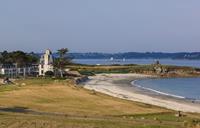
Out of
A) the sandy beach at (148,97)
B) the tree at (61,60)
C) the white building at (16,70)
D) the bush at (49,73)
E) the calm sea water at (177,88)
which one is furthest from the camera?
the tree at (61,60)

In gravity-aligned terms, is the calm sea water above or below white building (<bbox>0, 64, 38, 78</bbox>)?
below

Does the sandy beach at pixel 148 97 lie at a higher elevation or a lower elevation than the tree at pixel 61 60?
lower

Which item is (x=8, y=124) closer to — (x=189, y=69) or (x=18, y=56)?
(x=18, y=56)

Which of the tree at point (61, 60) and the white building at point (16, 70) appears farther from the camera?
the tree at point (61, 60)

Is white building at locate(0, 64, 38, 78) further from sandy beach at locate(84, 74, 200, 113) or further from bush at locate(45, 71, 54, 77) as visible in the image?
sandy beach at locate(84, 74, 200, 113)

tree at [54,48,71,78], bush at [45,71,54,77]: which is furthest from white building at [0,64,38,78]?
tree at [54,48,71,78]

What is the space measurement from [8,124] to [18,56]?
324 feet

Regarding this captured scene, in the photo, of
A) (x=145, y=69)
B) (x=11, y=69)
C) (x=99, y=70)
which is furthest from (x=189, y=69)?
(x=11, y=69)

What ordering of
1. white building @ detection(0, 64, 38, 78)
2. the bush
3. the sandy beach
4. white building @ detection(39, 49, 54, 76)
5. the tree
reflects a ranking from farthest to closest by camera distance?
white building @ detection(39, 49, 54, 76)
the tree
the bush
white building @ detection(0, 64, 38, 78)
the sandy beach

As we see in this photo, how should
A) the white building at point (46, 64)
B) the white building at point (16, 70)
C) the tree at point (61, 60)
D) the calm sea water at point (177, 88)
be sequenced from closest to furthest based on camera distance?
the calm sea water at point (177, 88) < the white building at point (16, 70) < the tree at point (61, 60) < the white building at point (46, 64)

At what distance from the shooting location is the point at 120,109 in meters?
40.9

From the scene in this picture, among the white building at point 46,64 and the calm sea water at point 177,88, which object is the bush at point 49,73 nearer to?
the white building at point 46,64

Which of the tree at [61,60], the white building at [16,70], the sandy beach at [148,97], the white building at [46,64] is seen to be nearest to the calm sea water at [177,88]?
the sandy beach at [148,97]

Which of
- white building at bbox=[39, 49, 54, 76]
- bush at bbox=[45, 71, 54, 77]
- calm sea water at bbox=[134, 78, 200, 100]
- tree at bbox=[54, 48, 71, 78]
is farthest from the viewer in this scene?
white building at bbox=[39, 49, 54, 76]
